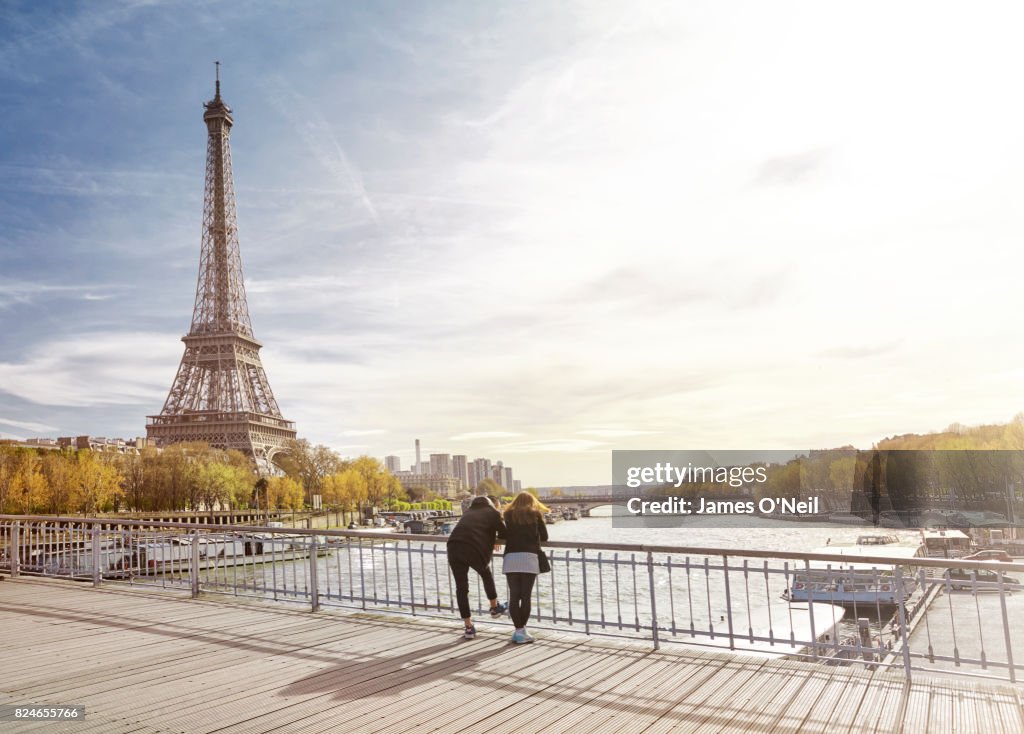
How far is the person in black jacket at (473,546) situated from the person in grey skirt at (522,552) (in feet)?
0.81

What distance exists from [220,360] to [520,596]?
95727 millimetres

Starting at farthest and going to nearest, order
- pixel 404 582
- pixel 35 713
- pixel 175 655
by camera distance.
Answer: pixel 404 582 → pixel 175 655 → pixel 35 713

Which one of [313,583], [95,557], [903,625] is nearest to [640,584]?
[95,557]

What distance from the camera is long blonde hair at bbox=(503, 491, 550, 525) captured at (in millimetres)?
9078

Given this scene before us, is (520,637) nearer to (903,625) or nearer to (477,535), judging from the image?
(477,535)

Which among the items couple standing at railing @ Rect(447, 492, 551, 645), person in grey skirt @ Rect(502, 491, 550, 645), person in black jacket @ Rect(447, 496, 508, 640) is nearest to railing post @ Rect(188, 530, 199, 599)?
person in black jacket @ Rect(447, 496, 508, 640)

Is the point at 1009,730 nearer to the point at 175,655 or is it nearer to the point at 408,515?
the point at 175,655

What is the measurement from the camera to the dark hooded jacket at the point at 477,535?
9.16 meters

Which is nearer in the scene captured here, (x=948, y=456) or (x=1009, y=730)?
(x=1009, y=730)

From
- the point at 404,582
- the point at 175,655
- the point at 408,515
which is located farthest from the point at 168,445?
the point at 175,655

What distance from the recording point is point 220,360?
319 feet

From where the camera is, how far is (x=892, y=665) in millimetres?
7410

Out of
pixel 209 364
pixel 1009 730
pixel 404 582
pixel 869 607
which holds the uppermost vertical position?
pixel 209 364

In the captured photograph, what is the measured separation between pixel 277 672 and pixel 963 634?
1322 inches
